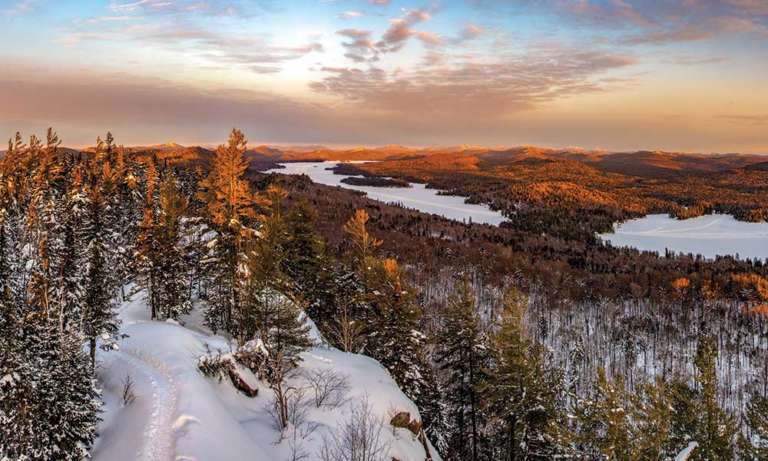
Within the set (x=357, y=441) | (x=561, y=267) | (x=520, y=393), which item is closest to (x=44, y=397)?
(x=357, y=441)

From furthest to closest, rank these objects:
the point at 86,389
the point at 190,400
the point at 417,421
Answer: the point at 417,421 < the point at 190,400 < the point at 86,389

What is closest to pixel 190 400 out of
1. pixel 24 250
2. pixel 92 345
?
pixel 92 345

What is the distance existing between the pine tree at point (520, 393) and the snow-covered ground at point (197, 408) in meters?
5.03

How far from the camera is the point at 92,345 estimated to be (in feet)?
99.3

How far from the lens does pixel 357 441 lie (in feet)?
74.4

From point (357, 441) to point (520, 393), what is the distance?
10.6 metres

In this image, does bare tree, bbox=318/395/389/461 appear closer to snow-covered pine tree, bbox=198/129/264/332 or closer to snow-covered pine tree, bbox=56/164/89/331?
snow-covered pine tree, bbox=198/129/264/332

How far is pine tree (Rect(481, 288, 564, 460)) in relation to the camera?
28062mm

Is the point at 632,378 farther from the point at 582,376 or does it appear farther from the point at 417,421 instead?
the point at 417,421

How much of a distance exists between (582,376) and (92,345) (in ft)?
324

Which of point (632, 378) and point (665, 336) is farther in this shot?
point (665, 336)

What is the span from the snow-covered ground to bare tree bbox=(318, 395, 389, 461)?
0.45 m

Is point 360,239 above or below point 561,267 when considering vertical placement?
above

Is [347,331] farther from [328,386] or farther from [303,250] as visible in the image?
[328,386]
